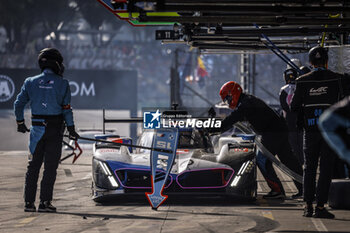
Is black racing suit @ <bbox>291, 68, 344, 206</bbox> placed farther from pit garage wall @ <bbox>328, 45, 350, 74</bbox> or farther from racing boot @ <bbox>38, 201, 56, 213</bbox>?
pit garage wall @ <bbox>328, 45, 350, 74</bbox>

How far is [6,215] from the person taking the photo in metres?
7.41

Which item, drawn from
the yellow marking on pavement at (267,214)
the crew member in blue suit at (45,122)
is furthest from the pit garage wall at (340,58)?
the crew member in blue suit at (45,122)

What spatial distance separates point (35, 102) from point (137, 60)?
6617 centimetres

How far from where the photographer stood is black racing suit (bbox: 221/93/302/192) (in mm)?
8883

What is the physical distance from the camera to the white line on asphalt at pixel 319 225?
6.34 metres

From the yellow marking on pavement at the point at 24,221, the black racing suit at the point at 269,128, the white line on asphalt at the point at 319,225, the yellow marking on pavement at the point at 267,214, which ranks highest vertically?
the black racing suit at the point at 269,128

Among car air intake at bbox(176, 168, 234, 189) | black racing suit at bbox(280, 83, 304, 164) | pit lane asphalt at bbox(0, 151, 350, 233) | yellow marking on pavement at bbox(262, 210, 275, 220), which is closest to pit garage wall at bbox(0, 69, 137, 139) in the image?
black racing suit at bbox(280, 83, 304, 164)

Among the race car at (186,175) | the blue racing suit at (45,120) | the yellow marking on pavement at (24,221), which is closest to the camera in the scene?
the yellow marking on pavement at (24,221)

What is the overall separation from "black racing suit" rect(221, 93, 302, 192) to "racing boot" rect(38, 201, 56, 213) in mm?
2631

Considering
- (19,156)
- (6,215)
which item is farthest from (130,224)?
(19,156)

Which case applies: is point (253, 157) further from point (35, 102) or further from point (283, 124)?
point (35, 102)

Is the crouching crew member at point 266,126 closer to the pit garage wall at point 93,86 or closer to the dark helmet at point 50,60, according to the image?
the dark helmet at point 50,60

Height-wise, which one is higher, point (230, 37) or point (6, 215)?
point (230, 37)

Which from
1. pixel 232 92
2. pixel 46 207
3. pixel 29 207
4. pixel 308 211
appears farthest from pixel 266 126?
pixel 29 207
